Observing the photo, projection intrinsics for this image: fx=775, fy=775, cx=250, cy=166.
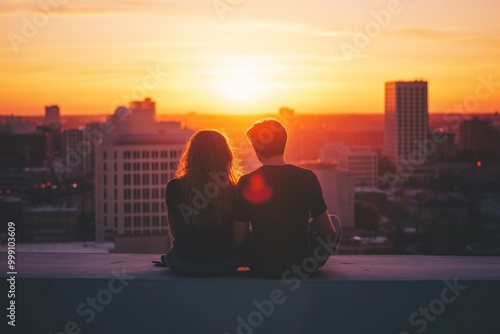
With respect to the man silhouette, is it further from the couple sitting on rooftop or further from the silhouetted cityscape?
the silhouetted cityscape

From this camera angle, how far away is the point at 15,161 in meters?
34.2

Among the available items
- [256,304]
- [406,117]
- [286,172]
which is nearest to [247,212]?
[286,172]

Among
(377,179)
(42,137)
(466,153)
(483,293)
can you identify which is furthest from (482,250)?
(42,137)

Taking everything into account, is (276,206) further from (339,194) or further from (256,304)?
(339,194)

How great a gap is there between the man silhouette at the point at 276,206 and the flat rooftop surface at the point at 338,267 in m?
0.12

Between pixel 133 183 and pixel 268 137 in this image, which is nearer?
pixel 268 137

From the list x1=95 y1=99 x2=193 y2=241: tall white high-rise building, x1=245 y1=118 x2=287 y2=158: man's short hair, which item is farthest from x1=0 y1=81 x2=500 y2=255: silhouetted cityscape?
x1=245 y1=118 x2=287 y2=158: man's short hair

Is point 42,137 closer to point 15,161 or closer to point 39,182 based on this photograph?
point 15,161

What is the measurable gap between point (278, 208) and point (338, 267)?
386mm

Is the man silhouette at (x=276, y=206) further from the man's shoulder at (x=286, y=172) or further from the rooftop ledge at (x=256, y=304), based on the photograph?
the rooftop ledge at (x=256, y=304)

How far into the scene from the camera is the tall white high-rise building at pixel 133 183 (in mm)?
19109

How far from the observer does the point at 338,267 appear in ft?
10.6

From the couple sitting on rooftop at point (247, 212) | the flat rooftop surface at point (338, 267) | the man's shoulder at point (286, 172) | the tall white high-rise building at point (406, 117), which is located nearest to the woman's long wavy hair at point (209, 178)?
the couple sitting on rooftop at point (247, 212)

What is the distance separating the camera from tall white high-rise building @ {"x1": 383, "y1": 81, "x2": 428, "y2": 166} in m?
42.7
